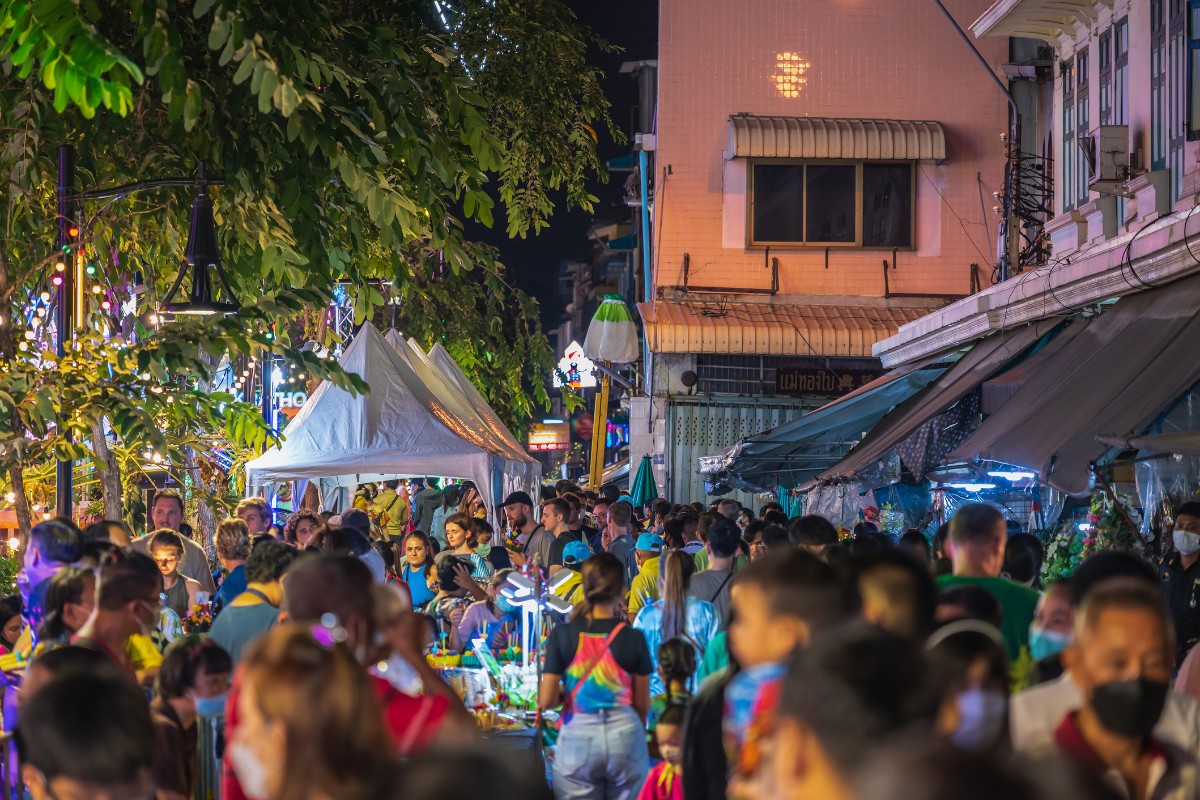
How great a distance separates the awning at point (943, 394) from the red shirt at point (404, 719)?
9.40 m

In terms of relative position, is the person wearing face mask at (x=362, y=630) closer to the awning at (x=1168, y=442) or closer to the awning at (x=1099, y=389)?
the awning at (x=1168, y=442)

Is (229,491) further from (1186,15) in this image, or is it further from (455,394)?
(1186,15)

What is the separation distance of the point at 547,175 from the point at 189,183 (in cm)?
613

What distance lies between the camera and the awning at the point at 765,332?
25688mm

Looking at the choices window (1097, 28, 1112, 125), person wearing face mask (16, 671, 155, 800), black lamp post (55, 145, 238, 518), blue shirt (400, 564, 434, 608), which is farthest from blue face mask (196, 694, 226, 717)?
window (1097, 28, 1112, 125)

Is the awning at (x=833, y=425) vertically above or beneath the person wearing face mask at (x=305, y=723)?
above

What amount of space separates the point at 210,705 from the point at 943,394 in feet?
33.7

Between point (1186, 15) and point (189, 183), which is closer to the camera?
point (189, 183)

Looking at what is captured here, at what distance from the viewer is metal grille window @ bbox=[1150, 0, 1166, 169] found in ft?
41.3

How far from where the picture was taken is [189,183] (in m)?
9.23

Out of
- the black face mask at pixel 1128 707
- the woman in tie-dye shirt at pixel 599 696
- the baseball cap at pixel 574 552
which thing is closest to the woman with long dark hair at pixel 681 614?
the woman in tie-dye shirt at pixel 599 696

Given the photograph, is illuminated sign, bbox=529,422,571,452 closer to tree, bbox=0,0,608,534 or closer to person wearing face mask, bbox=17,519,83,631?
tree, bbox=0,0,608,534

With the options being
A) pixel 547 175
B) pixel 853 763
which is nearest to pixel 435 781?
pixel 853 763

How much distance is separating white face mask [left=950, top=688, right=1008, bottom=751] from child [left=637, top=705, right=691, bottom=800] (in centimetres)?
201
